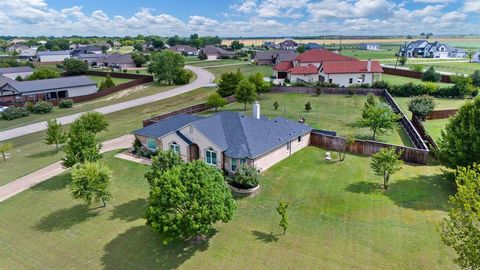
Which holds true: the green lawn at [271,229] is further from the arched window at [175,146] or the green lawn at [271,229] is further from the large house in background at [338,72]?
the large house in background at [338,72]

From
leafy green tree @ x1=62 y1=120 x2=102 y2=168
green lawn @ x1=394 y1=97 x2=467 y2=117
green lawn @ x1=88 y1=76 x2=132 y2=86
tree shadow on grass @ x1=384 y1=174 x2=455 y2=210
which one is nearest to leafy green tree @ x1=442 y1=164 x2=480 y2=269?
tree shadow on grass @ x1=384 y1=174 x2=455 y2=210

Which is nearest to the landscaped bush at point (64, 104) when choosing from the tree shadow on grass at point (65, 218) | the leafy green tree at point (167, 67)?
the leafy green tree at point (167, 67)

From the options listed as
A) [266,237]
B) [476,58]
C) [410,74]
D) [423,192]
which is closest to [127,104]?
[266,237]

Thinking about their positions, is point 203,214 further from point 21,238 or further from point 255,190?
point 21,238

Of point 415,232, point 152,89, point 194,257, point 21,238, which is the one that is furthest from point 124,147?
point 152,89

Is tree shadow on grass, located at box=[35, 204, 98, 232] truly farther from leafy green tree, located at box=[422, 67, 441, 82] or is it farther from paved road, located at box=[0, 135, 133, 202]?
leafy green tree, located at box=[422, 67, 441, 82]

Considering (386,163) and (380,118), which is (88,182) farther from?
(380,118)
